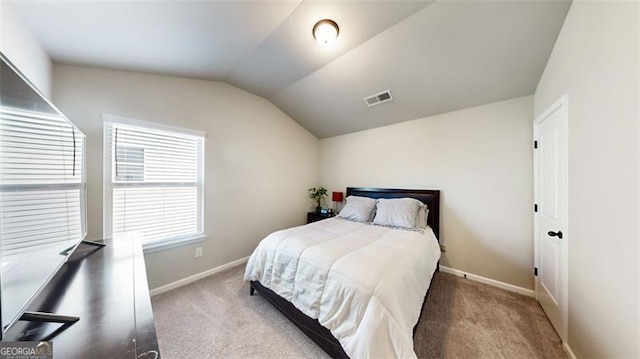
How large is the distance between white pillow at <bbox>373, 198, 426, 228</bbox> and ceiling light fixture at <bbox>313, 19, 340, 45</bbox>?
2.18 meters

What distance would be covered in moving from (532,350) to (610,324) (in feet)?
2.26

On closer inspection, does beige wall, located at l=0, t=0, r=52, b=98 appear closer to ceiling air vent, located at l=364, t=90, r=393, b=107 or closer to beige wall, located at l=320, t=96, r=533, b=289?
ceiling air vent, located at l=364, t=90, r=393, b=107

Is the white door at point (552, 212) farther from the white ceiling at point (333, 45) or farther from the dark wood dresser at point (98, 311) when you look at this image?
the dark wood dresser at point (98, 311)

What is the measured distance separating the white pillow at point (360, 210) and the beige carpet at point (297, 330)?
122cm

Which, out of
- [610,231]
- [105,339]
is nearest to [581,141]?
[610,231]

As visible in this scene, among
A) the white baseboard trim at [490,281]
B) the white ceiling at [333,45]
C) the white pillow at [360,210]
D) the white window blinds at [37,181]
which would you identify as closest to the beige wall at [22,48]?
the white ceiling at [333,45]

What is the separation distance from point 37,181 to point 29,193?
3.7 inches

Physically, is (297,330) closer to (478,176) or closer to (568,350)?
(568,350)

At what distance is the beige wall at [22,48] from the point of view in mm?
1188

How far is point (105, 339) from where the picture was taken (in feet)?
2.47

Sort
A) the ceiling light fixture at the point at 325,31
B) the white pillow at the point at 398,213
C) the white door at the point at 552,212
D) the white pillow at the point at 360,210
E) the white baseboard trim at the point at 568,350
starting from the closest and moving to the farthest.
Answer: the white baseboard trim at the point at 568,350 < the white door at the point at 552,212 < the ceiling light fixture at the point at 325,31 < the white pillow at the point at 398,213 < the white pillow at the point at 360,210

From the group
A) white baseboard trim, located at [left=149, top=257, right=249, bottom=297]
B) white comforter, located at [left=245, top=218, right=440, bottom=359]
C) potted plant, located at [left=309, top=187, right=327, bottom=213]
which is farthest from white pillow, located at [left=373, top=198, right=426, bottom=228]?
white baseboard trim, located at [left=149, top=257, right=249, bottom=297]

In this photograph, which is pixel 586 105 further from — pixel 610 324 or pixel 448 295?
pixel 448 295

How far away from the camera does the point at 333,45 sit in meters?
2.25
